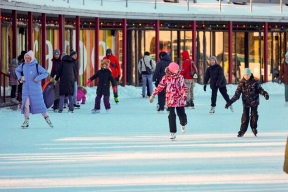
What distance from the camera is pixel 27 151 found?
14.9 metres

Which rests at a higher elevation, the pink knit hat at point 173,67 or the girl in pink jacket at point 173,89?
the pink knit hat at point 173,67

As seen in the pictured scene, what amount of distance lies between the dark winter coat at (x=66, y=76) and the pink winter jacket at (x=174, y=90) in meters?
7.65

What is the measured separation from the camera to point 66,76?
993 inches

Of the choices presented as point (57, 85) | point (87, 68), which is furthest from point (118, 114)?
point (87, 68)

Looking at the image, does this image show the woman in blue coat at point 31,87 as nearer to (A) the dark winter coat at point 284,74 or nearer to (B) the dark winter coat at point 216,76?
(B) the dark winter coat at point 216,76

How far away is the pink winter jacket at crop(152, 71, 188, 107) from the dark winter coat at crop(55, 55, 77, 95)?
25.1 feet

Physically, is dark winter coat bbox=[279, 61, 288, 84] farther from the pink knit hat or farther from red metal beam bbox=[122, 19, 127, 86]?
red metal beam bbox=[122, 19, 127, 86]

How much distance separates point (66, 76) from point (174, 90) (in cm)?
794

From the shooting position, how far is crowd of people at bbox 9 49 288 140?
17.7 metres

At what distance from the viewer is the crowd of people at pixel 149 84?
17719mm

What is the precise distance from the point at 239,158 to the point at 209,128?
6043 millimetres

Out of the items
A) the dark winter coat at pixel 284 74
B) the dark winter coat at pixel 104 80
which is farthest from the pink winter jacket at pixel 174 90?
the dark winter coat at pixel 284 74

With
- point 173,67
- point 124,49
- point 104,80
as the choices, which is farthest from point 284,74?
point 124,49

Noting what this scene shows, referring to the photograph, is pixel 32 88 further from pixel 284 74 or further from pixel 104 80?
pixel 284 74
